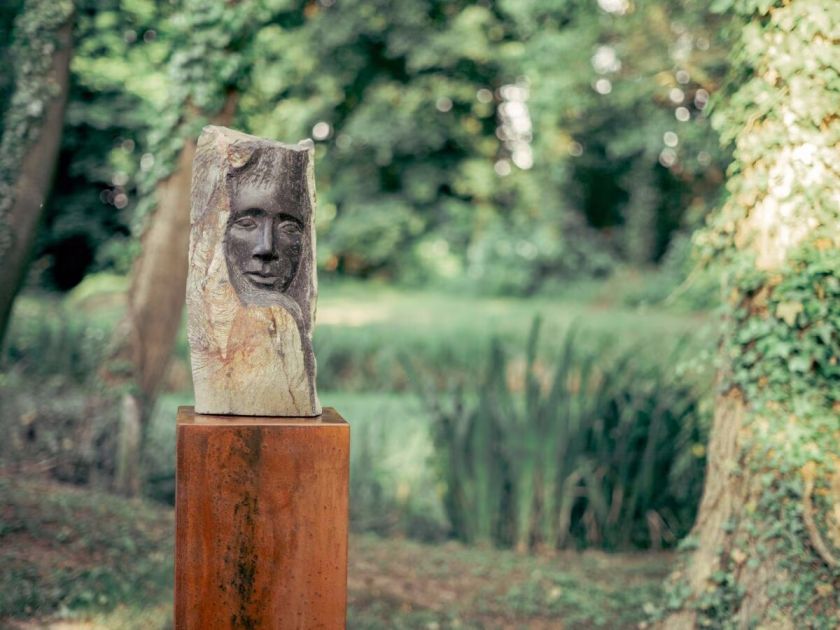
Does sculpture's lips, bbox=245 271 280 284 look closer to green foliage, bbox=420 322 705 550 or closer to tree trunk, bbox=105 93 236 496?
green foliage, bbox=420 322 705 550

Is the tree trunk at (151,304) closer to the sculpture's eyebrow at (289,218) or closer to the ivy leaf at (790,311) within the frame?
the sculpture's eyebrow at (289,218)

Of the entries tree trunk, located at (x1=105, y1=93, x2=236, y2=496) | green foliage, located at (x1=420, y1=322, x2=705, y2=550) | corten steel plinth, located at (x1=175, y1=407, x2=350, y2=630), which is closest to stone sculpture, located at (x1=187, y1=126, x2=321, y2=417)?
corten steel plinth, located at (x1=175, y1=407, x2=350, y2=630)

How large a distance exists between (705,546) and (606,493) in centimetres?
185

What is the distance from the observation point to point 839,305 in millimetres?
3574

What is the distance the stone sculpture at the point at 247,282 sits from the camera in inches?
122

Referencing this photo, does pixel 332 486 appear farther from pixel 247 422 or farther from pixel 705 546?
pixel 705 546

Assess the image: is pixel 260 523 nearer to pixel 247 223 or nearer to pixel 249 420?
pixel 249 420

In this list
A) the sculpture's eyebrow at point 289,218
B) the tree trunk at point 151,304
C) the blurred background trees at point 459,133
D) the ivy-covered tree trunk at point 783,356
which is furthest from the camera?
the blurred background trees at point 459,133

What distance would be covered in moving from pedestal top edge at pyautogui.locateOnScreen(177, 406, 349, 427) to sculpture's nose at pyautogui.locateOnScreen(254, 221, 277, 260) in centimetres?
54

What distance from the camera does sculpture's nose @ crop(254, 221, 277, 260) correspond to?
10.3 feet

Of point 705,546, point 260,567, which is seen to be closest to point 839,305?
point 705,546

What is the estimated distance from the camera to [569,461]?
5.53 m

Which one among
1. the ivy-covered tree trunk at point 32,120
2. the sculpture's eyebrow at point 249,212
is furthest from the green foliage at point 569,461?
the sculpture's eyebrow at point 249,212

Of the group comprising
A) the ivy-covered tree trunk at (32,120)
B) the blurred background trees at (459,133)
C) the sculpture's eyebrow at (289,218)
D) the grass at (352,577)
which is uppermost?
the blurred background trees at (459,133)
